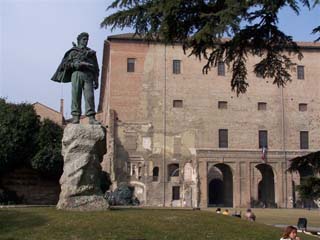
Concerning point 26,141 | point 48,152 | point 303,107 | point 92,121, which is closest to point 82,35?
point 92,121

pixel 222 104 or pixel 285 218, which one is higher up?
pixel 222 104

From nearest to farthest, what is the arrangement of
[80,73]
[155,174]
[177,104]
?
[80,73]
[155,174]
[177,104]

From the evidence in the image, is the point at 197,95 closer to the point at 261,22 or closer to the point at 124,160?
the point at 124,160

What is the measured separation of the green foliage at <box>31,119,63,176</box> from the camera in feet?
102

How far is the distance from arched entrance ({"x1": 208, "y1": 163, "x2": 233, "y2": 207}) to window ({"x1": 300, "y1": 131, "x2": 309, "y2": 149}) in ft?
20.9

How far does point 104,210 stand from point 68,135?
178 cm

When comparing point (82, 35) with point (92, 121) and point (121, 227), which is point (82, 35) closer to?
point (92, 121)

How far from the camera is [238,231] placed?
985 cm

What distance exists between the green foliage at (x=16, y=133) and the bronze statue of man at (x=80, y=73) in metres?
19.7

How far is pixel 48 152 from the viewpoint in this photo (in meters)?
31.3

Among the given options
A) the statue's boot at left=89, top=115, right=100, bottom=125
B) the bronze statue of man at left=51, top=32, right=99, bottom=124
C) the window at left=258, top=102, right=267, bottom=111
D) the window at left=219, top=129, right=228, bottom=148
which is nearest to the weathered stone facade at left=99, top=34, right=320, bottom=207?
the window at left=258, top=102, right=267, bottom=111

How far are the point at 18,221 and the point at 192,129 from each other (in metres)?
32.4

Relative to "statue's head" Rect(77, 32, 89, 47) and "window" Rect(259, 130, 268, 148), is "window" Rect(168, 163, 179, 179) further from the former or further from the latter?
"statue's head" Rect(77, 32, 89, 47)

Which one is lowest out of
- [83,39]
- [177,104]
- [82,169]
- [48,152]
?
[82,169]
